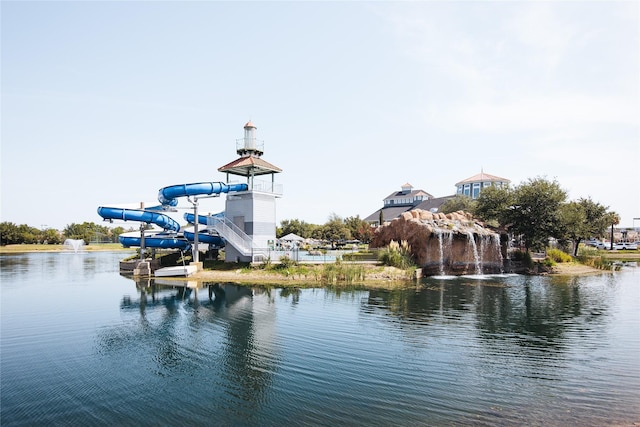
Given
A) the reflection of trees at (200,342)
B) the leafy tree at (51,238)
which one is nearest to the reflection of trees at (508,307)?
the reflection of trees at (200,342)

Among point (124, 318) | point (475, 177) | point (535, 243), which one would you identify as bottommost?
point (124, 318)

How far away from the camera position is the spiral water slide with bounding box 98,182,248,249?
33.2 meters

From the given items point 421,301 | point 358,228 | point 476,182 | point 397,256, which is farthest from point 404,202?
point 421,301

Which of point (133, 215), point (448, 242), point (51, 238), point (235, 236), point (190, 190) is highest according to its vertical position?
point (190, 190)

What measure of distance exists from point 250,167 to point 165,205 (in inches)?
334

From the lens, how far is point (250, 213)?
34.8 meters

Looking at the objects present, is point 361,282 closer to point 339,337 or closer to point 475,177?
point 339,337

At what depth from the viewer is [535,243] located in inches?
1523

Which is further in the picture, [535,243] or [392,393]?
[535,243]

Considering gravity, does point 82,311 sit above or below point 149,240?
below

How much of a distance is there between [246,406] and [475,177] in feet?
256

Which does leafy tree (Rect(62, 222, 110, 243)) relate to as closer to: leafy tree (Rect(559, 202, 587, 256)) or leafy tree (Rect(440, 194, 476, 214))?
leafy tree (Rect(440, 194, 476, 214))

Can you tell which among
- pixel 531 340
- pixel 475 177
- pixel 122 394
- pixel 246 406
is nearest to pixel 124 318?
pixel 122 394

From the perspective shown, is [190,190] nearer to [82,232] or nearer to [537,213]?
[537,213]
